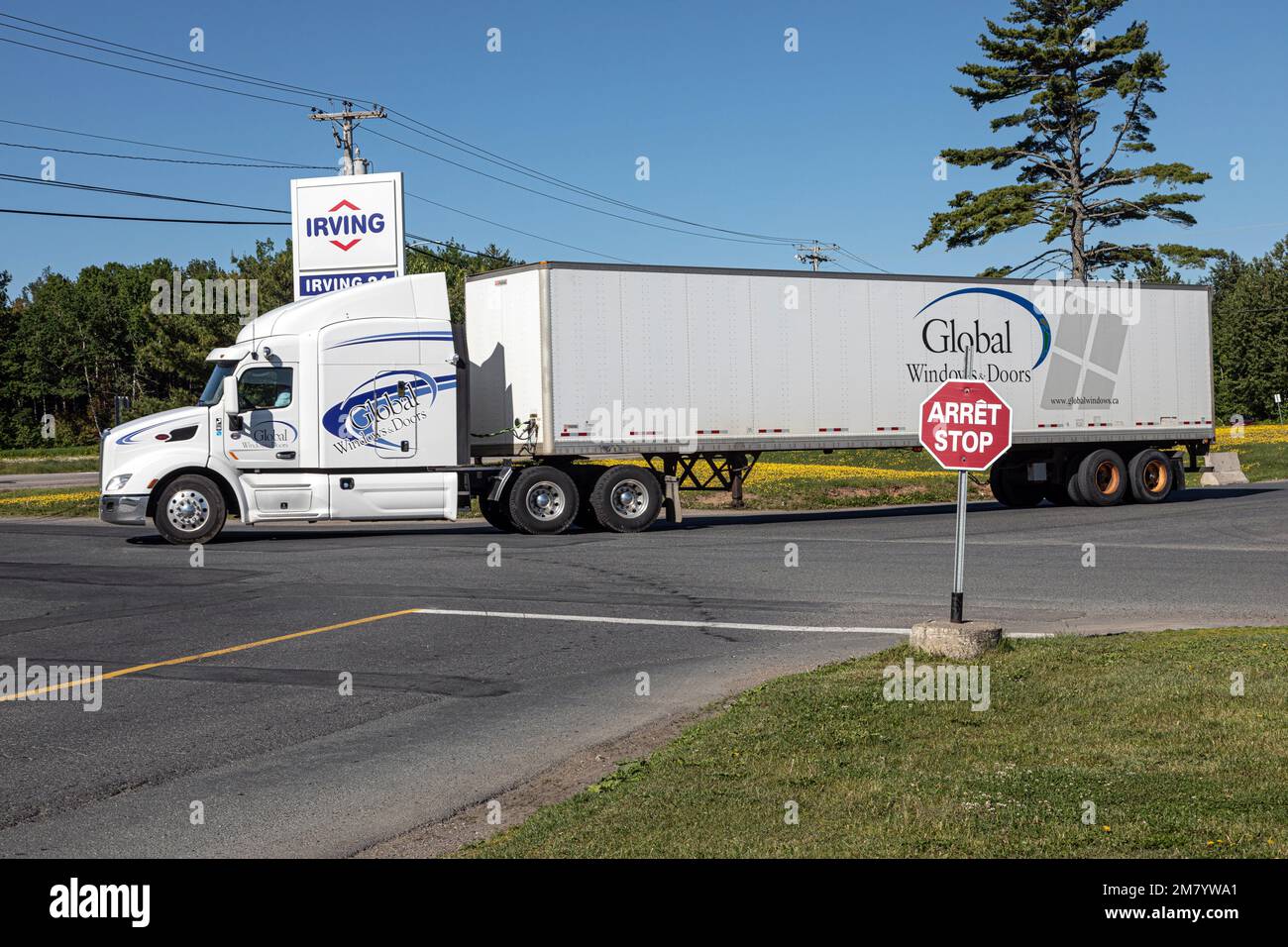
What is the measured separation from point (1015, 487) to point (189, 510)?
1765cm

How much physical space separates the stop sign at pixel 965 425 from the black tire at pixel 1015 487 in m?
19.0

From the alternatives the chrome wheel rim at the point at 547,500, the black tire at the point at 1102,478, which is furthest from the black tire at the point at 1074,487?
the chrome wheel rim at the point at 547,500

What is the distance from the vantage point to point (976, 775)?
6.57 metres

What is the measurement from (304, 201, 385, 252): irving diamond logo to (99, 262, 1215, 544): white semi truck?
44.1 ft

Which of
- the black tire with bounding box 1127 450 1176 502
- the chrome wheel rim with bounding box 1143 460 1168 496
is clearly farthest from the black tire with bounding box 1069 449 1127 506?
the chrome wheel rim with bounding box 1143 460 1168 496

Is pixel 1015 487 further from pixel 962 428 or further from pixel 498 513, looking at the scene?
pixel 962 428

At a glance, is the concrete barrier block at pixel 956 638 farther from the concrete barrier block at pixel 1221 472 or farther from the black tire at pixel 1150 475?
the concrete barrier block at pixel 1221 472

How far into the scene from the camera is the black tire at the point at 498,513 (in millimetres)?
23328

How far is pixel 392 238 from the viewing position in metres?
36.1

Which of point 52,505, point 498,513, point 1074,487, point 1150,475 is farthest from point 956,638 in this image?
point 52,505

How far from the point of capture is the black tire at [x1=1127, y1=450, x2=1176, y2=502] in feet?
92.6
